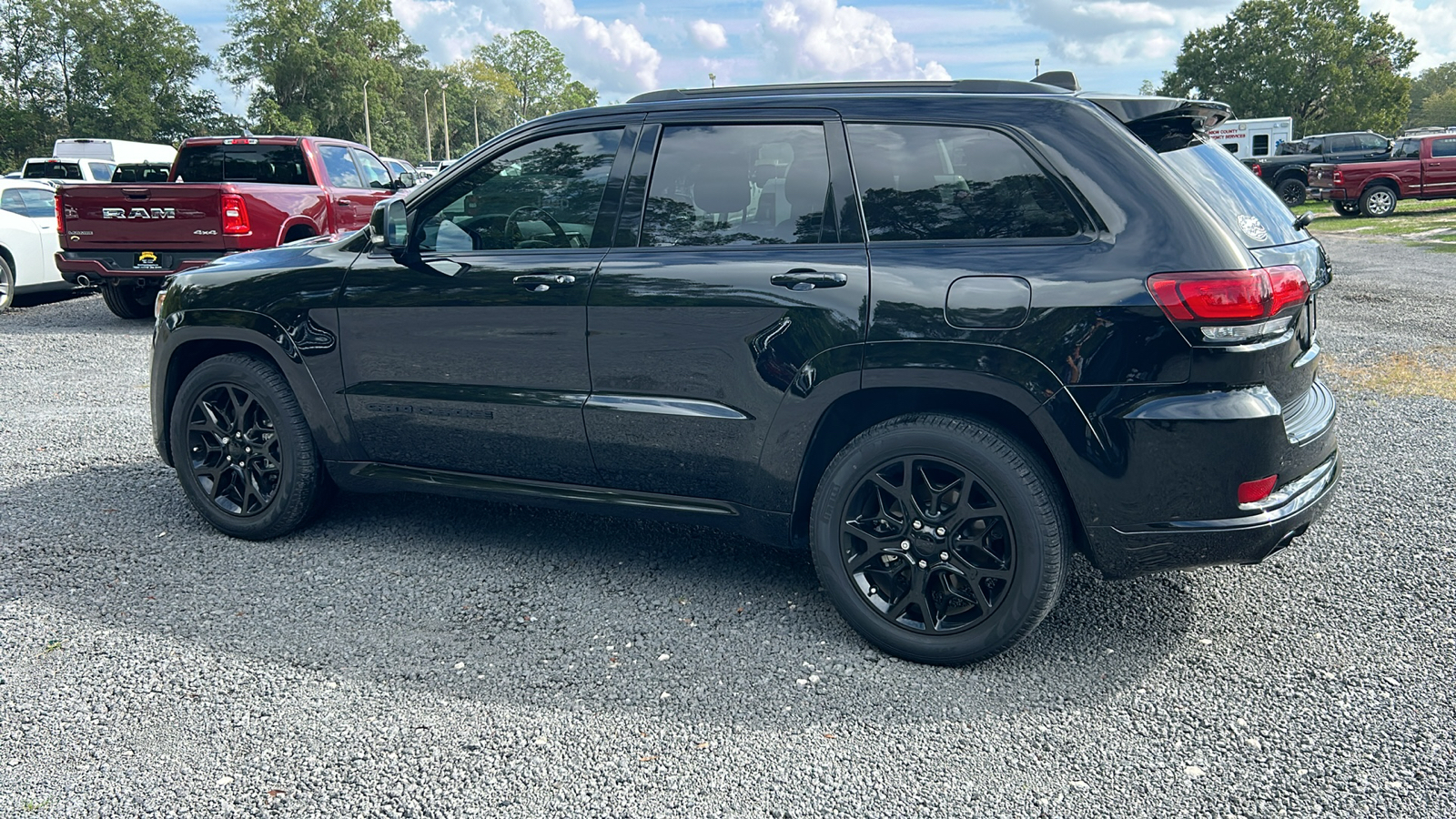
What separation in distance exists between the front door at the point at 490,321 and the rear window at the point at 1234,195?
76.0 inches

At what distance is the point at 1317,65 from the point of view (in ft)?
193

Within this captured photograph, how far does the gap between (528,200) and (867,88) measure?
130 cm

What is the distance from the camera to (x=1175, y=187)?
3.02 metres

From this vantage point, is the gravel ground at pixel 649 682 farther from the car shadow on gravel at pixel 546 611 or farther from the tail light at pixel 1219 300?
the tail light at pixel 1219 300

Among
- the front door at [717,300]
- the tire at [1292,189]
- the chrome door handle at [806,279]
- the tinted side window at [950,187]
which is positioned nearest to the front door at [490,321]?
the front door at [717,300]

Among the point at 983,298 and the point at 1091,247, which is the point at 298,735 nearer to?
the point at 983,298

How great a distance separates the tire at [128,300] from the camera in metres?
11.3

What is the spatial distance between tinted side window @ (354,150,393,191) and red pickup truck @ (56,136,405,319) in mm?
1138

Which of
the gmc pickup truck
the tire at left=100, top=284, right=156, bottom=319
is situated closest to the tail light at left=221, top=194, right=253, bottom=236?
the tire at left=100, top=284, right=156, bottom=319

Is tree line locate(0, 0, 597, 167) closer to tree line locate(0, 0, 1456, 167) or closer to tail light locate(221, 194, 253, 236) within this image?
tree line locate(0, 0, 1456, 167)

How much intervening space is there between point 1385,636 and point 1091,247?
170cm

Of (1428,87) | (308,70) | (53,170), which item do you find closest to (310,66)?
(308,70)

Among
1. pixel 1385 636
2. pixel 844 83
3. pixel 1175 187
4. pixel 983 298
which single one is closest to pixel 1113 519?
pixel 983 298

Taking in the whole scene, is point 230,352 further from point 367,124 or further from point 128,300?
point 367,124
